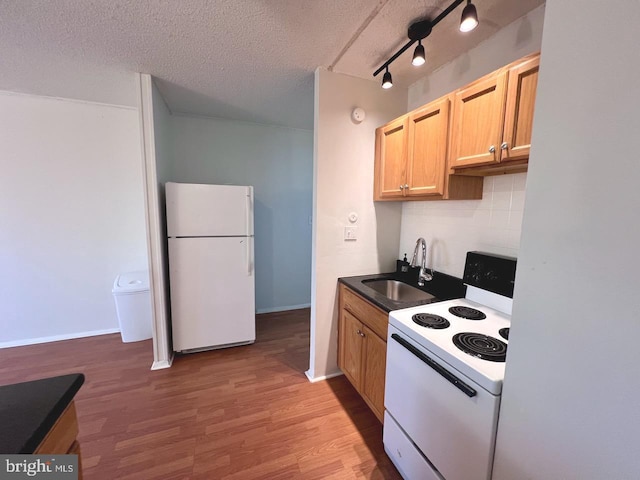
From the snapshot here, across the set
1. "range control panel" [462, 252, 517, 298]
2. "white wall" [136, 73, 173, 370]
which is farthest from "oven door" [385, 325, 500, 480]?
"white wall" [136, 73, 173, 370]

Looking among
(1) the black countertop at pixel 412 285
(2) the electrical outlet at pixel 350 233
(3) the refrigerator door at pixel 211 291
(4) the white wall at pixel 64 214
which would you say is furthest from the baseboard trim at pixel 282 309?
(2) the electrical outlet at pixel 350 233

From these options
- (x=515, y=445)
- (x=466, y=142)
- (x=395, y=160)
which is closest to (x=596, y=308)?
(x=515, y=445)

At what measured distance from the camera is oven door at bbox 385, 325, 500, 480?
0.91 metres

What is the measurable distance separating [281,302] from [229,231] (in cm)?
153

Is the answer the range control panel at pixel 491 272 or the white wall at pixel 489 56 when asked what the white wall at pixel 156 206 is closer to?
the white wall at pixel 489 56

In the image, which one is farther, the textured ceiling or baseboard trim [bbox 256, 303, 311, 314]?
baseboard trim [bbox 256, 303, 311, 314]

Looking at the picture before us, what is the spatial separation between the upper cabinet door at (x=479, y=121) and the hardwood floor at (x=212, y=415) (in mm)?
1779

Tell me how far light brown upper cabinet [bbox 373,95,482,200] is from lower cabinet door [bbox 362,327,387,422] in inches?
38.7

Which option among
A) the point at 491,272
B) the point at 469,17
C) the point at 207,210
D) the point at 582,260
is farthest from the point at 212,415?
the point at 469,17

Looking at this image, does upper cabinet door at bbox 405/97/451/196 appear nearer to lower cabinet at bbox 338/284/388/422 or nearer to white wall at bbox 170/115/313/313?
lower cabinet at bbox 338/284/388/422

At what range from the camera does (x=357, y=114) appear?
2.00 metres

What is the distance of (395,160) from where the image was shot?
6.26ft

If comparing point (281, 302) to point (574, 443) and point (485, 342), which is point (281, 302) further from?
point (574, 443)

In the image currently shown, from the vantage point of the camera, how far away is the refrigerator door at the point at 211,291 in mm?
2383
